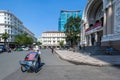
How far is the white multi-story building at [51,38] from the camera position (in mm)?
152500

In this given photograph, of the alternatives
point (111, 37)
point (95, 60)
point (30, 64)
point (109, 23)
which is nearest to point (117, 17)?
point (111, 37)

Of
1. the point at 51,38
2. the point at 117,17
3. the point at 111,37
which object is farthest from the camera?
the point at 51,38

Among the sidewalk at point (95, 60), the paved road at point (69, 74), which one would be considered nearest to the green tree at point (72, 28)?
the sidewalk at point (95, 60)

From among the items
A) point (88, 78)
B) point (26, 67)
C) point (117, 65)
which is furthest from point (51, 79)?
point (117, 65)

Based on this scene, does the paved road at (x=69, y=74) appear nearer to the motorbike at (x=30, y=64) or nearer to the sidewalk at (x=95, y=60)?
the motorbike at (x=30, y=64)

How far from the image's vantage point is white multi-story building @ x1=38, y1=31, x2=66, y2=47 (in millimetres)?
152500

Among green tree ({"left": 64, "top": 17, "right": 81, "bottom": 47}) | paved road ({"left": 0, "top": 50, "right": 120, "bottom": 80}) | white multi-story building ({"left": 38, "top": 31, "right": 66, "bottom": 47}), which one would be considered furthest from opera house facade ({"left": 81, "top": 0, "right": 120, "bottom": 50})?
white multi-story building ({"left": 38, "top": 31, "right": 66, "bottom": 47})

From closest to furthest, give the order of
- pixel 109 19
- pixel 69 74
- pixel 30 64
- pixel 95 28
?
pixel 69 74, pixel 30 64, pixel 109 19, pixel 95 28

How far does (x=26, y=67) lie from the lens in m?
12.2

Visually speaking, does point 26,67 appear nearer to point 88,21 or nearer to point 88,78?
point 88,78

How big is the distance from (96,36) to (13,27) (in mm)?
78042

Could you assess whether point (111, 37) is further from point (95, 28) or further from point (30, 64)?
point (30, 64)

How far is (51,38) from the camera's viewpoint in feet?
500

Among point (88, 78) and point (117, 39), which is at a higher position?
point (117, 39)
